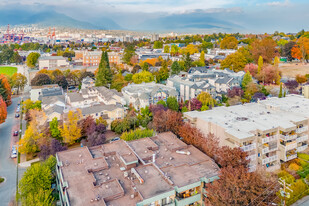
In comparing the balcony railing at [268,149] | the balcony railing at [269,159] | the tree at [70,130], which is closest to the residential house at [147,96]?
the tree at [70,130]

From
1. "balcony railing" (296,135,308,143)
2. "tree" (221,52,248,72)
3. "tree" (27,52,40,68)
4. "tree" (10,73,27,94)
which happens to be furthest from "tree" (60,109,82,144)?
"tree" (27,52,40,68)

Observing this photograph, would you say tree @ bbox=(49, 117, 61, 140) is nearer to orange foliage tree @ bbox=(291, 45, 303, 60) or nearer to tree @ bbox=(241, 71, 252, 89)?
tree @ bbox=(241, 71, 252, 89)

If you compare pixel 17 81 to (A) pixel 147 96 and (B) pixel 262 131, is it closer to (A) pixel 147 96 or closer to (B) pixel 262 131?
(A) pixel 147 96

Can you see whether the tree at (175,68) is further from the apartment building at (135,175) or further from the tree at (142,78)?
the apartment building at (135,175)

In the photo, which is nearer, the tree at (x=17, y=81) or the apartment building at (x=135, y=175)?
the apartment building at (x=135, y=175)

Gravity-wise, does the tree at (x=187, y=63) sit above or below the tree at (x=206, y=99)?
above

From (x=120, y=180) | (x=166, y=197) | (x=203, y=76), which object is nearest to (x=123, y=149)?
(x=120, y=180)

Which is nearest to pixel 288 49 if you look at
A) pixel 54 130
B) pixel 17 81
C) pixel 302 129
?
pixel 302 129
